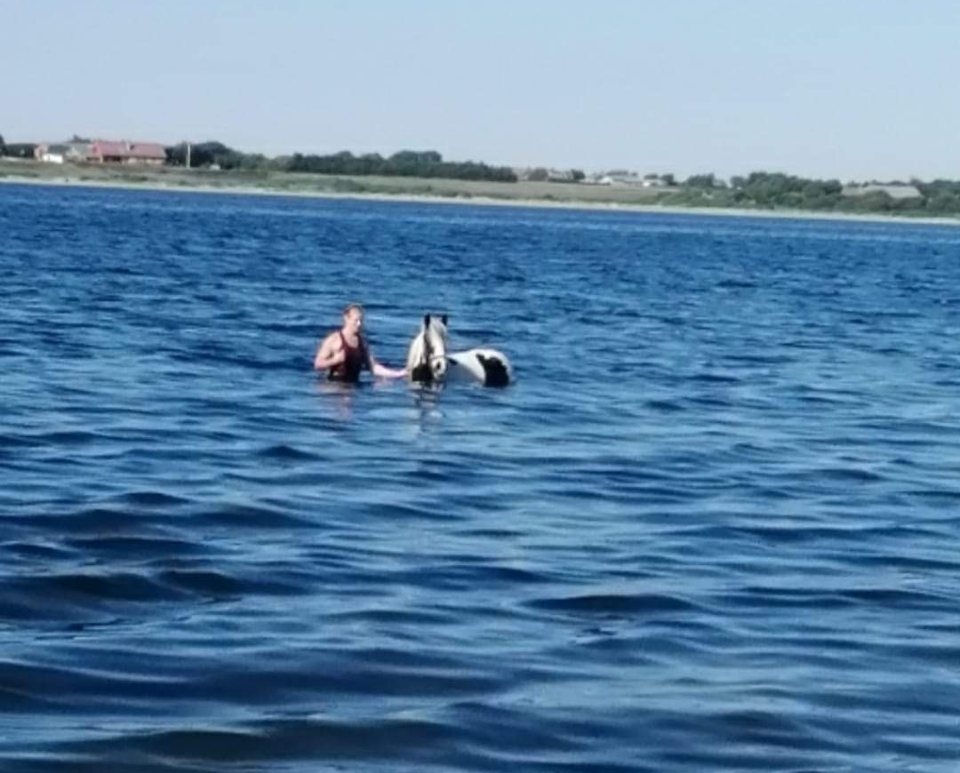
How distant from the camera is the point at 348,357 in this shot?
2442 cm

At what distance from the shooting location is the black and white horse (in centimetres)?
2455

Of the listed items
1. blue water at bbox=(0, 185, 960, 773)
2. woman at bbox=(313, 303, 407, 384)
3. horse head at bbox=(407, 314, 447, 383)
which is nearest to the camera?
blue water at bbox=(0, 185, 960, 773)

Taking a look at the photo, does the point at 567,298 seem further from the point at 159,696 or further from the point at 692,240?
the point at 692,240

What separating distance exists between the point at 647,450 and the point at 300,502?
5160 millimetres

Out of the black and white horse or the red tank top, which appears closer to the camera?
the red tank top

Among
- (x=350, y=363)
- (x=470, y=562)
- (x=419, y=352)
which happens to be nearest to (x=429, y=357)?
(x=419, y=352)

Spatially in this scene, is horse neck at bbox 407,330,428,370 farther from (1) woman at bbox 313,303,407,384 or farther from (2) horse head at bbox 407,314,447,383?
(1) woman at bbox 313,303,407,384

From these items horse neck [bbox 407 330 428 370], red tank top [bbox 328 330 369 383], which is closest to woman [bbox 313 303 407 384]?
red tank top [bbox 328 330 369 383]

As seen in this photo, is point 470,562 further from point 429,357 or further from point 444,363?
point 444,363

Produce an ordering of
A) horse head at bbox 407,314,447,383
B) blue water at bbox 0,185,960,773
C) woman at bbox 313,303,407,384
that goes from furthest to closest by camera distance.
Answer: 1. horse head at bbox 407,314,447,383
2. woman at bbox 313,303,407,384
3. blue water at bbox 0,185,960,773

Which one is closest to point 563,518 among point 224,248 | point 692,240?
point 224,248

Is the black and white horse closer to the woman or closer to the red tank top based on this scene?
the woman

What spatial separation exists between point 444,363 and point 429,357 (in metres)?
0.24

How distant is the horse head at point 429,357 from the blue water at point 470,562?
12.4 inches
